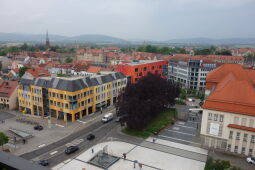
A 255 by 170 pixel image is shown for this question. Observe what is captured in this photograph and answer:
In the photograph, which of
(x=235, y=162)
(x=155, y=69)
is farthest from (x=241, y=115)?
(x=155, y=69)

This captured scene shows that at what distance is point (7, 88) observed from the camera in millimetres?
68500

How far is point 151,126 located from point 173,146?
31.7 feet

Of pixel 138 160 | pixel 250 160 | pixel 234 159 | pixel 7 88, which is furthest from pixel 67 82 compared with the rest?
pixel 250 160

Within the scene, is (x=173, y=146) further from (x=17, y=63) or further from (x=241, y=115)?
(x=17, y=63)

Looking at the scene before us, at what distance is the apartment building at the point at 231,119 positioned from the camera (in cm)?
3825

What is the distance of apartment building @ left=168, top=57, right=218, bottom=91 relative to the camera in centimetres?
9825

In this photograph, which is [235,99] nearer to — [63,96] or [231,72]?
[231,72]

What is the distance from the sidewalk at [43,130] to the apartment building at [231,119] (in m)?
29.5

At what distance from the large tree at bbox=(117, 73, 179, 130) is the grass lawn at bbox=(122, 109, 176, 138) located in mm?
1431

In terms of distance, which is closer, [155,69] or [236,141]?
[236,141]

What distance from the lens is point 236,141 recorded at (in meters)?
39.5

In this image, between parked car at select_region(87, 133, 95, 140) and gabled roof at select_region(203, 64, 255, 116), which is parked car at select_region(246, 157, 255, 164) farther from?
parked car at select_region(87, 133, 95, 140)

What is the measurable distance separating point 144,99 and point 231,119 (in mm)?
22235

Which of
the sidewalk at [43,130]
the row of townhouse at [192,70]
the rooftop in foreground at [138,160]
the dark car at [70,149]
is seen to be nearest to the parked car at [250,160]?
the rooftop in foreground at [138,160]
